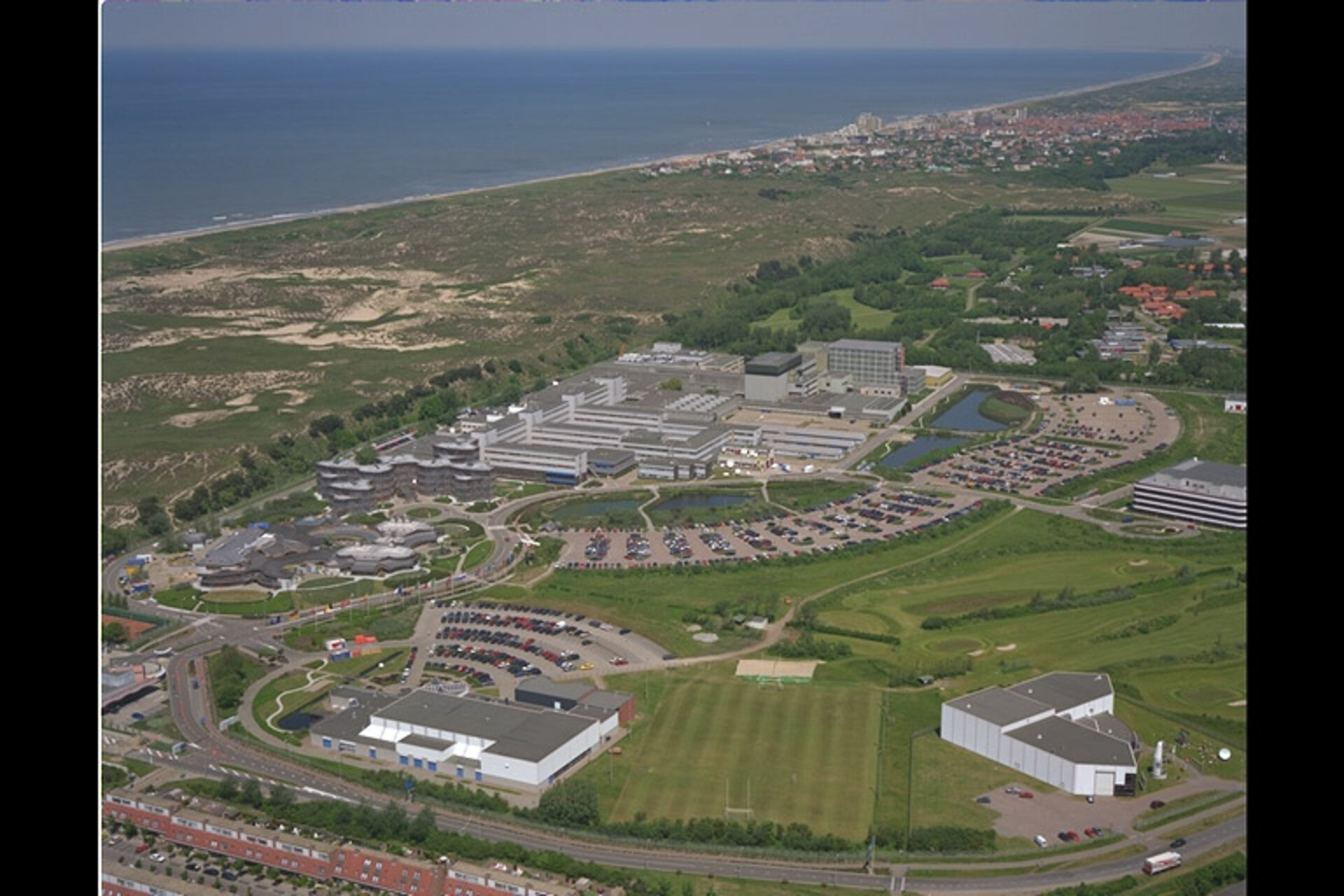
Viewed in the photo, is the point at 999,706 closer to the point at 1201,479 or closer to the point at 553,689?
the point at 553,689

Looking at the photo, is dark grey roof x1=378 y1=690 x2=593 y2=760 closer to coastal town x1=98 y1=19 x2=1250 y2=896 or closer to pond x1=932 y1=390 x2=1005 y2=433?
coastal town x1=98 y1=19 x2=1250 y2=896

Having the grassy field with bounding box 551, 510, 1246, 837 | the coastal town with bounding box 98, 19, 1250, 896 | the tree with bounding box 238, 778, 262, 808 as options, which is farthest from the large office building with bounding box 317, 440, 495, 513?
the tree with bounding box 238, 778, 262, 808

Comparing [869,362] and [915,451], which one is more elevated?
[869,362]

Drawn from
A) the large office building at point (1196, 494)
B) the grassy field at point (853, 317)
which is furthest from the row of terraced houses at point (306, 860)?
the grassy field at point (853, 317)

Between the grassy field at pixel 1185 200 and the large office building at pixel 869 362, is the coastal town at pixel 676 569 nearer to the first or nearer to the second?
the large office building at pixel 869 362

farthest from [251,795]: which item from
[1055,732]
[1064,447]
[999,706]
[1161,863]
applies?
[1064,447]
